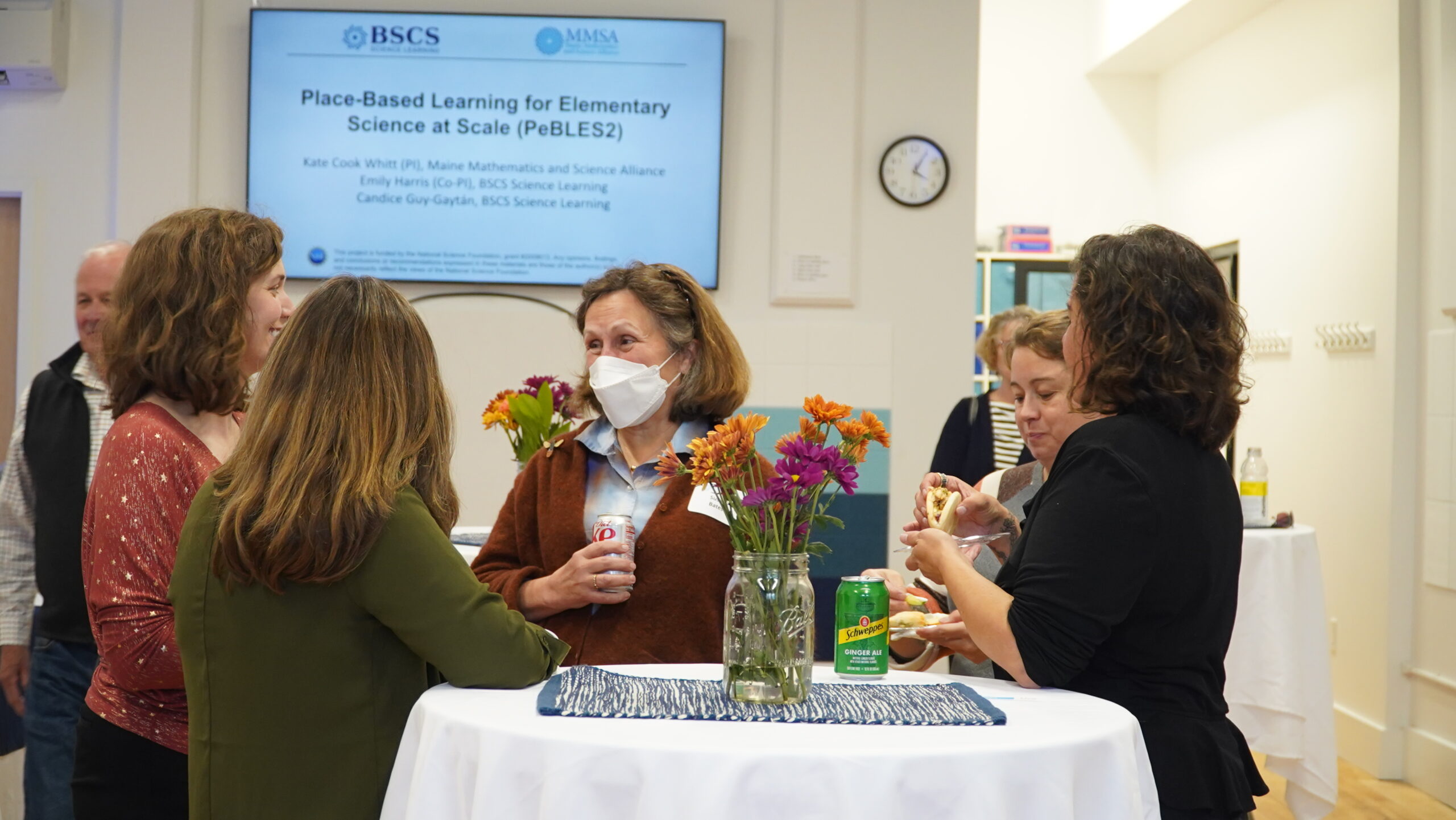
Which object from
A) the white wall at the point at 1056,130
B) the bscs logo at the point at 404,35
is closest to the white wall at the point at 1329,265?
the white wall at the point at 1056,130

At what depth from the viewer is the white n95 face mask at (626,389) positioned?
207 centimetres

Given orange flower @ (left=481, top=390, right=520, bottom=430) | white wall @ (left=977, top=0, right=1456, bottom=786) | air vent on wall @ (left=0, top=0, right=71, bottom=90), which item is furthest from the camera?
air vent on wall @ (left=0, top=0, right=71, bottom=90)

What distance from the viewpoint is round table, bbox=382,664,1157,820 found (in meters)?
1.25

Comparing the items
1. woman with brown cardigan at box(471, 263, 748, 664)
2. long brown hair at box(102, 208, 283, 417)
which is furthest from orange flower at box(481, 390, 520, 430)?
long brown hair at box(102, 208, 283, 417)

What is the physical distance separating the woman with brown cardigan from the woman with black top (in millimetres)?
484

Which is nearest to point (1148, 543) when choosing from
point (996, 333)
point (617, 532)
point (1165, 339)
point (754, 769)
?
point (1165, 339)

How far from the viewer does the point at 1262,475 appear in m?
4.04

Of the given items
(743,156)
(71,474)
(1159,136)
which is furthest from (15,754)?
(1159,136)

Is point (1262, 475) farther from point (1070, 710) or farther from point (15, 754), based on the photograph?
point (15, 754)

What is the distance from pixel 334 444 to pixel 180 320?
437mm

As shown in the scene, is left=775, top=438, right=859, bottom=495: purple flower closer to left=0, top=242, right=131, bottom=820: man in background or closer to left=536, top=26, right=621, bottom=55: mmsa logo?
left=0, top=242, right=131, bottom=820: man in background

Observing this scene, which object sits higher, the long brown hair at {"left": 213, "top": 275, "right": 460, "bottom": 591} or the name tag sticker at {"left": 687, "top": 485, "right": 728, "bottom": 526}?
the long brown hair at {"left": 213, "top": 275, "right": 460, "bottom": 591}

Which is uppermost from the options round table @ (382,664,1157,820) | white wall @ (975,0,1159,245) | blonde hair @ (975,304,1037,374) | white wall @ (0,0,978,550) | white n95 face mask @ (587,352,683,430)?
white wall @ (975,0,1159,245)

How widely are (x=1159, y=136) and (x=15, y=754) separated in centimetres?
742
